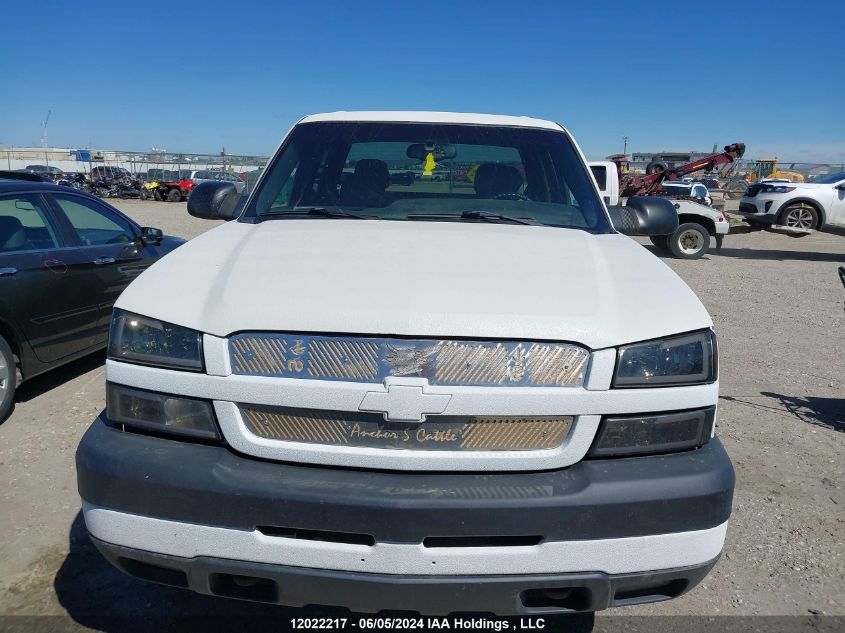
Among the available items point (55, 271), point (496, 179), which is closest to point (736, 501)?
point (496, 179)

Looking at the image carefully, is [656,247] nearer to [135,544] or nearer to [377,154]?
[377,154]

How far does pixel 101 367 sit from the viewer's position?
5.93 m

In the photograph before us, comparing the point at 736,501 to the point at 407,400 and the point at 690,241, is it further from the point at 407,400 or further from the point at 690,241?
the point at 690,241

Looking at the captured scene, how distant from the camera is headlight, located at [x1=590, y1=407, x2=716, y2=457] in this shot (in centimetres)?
207

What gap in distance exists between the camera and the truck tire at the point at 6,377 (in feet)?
14.8

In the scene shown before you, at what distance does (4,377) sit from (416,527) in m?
3.77

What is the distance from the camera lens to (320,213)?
3.28 m

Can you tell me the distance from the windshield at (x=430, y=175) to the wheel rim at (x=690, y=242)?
12853mm

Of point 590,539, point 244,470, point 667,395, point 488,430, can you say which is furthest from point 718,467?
point 244,470

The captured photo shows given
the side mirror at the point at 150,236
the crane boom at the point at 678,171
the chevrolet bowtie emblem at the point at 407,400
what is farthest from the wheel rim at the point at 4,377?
the crane boom at the point at 678,171

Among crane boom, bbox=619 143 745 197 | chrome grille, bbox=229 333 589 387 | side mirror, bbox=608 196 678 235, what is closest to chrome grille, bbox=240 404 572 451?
chrome grille, bbox=229 333 589 387

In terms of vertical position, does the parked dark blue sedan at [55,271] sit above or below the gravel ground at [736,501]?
above

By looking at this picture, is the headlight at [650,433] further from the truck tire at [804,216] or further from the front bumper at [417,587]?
the truck tire at [804,216]

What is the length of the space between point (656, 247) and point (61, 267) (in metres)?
14.5
